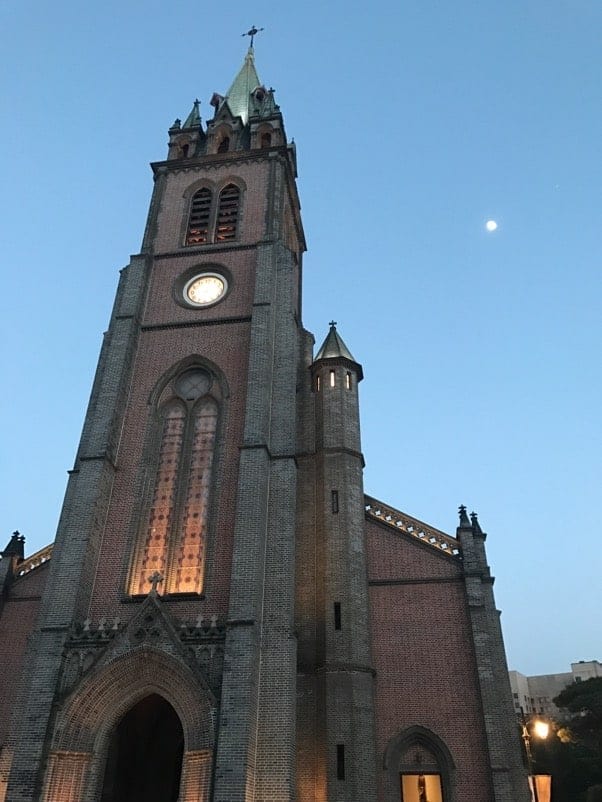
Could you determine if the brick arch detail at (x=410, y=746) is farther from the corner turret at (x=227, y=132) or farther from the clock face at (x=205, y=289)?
the corner turret at (x=227, y=132)

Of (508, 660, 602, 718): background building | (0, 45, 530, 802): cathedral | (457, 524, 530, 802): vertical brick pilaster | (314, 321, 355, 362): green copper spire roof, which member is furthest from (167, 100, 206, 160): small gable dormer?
(508, 660, 602, 718): background building

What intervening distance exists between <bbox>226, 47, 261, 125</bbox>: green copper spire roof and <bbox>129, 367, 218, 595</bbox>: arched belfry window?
64.0ft

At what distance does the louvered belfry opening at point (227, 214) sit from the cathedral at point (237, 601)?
74.6 inches

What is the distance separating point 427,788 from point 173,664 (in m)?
7.86

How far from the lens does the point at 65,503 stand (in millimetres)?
21984

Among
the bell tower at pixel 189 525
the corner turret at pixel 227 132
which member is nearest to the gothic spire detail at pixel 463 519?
the bell tower at pixel 189 525

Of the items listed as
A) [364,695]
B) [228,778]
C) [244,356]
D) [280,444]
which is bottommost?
[228,778]

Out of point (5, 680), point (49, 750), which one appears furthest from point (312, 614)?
point (5, 680)

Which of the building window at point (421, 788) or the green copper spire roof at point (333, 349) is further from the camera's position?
the green copper spire roof at point (333, 349)

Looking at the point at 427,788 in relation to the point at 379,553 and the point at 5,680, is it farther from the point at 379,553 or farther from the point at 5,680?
the point at 5,680

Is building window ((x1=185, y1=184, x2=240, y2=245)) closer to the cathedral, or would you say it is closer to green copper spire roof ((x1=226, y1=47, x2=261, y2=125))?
the cathedral

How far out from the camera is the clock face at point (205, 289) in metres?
27.6

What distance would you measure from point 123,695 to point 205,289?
15.3 meters

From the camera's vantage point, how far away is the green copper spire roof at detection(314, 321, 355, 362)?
2689 cm
